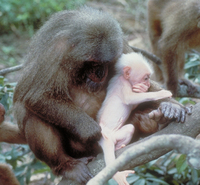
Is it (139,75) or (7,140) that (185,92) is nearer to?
(139,75)

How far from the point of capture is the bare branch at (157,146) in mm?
1864

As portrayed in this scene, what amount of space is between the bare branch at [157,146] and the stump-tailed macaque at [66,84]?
3.35 ft

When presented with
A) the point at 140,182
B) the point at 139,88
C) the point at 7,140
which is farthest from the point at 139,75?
the point at 7,140

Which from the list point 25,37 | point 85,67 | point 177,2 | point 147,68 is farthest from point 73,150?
point 25,37

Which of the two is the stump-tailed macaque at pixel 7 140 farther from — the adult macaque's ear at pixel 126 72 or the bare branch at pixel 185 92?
the bare branch at pixel 185 92

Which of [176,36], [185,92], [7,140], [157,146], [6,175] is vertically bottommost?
[6,175]

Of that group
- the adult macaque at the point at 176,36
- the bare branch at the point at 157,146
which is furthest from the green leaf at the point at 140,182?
→ the bare branch at the point at 157,146

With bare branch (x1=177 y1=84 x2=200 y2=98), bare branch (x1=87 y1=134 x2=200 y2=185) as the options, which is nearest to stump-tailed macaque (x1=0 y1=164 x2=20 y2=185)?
bare branch (x1=87 y1=134 x2=200 y2=185)

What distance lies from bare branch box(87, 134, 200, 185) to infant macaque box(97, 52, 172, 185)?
3.48 ft

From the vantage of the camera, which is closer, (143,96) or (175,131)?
(175,131)

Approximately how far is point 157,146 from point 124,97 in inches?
50.5

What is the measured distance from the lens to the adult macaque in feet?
18.5

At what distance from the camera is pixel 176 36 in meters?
5.71

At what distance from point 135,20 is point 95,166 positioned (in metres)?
8.76
